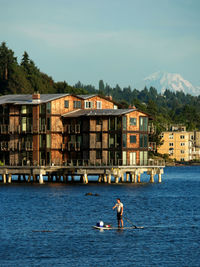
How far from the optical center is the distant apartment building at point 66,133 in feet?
360

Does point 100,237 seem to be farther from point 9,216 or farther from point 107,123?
point 107,123

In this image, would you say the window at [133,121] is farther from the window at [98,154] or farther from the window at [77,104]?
the window at [77,104]

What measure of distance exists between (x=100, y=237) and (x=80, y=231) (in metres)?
3.49

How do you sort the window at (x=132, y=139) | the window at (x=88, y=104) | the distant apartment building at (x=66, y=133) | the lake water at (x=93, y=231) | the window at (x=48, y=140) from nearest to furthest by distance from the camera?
the lake water at (x=93, y=231) < the distant apartment building at (x=66, y=133) < the window at (x=132, y=139) < the window at (x=48, y=140) < the window at (x=88, y=104)

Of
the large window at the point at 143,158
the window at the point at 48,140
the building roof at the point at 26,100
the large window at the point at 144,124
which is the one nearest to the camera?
the large window at the point at 143,158

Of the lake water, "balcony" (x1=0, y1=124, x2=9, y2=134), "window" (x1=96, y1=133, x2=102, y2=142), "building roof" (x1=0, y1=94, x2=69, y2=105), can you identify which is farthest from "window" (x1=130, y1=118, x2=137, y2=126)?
"balcony" (x1=0, y1=124, x2=9, y2=134)

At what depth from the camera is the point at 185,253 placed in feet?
167

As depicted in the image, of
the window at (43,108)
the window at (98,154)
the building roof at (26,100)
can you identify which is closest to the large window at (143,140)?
the window at (98,154)

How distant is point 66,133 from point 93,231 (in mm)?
55772

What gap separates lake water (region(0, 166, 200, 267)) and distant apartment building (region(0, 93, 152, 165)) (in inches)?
480

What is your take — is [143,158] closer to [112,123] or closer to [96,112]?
[112,123]

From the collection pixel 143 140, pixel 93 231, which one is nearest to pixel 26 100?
pixel 143 140

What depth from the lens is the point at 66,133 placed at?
115 m

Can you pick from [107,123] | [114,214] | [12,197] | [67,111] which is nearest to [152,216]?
[114,214]
